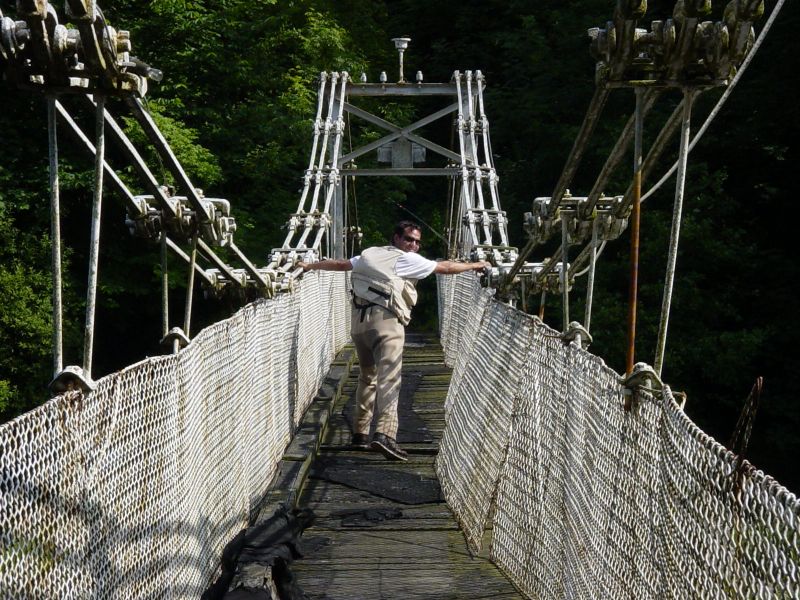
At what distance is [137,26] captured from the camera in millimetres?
17609

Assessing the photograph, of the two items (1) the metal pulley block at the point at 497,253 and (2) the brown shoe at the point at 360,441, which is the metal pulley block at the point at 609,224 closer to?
(1) the metal pulley block at the point at 497,253

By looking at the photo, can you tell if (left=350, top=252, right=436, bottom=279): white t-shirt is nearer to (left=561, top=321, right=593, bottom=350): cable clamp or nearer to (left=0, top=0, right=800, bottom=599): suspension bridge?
(left=0, top=0, right=800, bottom=599): suspension bridge

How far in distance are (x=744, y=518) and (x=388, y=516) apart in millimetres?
3062

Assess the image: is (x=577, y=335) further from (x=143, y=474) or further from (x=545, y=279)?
(x=545, y=279)

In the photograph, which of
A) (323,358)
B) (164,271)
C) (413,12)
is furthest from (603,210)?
(413,12)

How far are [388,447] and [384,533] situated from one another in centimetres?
118

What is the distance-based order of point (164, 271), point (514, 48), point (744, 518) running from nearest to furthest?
1. point (744, 518)
2. point (164, 271)
3. point (514, 48)

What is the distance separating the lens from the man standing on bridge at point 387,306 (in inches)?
219

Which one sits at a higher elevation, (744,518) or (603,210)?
(603,210)

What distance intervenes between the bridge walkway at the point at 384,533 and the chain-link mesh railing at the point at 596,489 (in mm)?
103

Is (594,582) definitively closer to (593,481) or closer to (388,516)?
(593,481)

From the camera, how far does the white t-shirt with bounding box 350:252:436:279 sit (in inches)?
219

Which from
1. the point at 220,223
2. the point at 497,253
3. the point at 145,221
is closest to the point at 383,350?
the point at 497,253

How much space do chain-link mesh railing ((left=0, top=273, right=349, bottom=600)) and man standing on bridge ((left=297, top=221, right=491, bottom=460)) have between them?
0.92m
